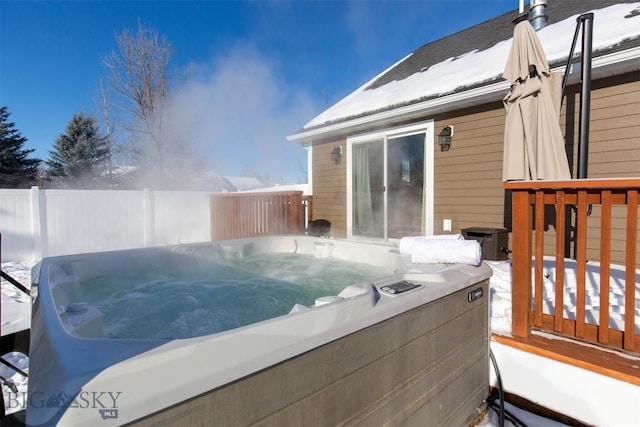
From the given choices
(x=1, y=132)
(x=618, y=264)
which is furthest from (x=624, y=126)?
(x=1, y=132)

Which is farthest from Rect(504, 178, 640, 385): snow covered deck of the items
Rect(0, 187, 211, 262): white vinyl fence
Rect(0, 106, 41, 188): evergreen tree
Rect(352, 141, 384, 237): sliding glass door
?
Rect(0, 106, 41, 188): evergreen tree

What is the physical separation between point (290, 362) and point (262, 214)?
539cm

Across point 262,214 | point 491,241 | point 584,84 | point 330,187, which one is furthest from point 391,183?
point 584,84

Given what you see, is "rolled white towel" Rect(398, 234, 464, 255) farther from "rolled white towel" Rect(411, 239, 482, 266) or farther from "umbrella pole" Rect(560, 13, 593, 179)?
"umbrella pole" Rect(560, 13, 593, 179)

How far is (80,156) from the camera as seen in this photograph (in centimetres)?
1510

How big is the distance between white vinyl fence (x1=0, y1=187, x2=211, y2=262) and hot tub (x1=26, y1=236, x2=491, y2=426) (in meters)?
5.17

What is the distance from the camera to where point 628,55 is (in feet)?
9.89

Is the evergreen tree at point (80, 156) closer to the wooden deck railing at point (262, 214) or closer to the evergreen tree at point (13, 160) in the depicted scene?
the evergreen tree at point (13, 160)

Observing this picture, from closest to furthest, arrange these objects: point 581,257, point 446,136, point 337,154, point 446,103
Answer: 1. point 581,257
2. point 446,103
3. point 446,136
4. point 337,154

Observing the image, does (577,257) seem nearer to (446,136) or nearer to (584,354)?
(584,354)

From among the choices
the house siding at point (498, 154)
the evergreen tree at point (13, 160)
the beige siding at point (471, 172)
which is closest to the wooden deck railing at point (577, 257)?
the house siding at point (498, 154)

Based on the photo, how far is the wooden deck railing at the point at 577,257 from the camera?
165 cm

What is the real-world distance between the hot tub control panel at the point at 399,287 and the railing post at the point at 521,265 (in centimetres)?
83

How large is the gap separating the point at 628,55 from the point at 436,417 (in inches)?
139
